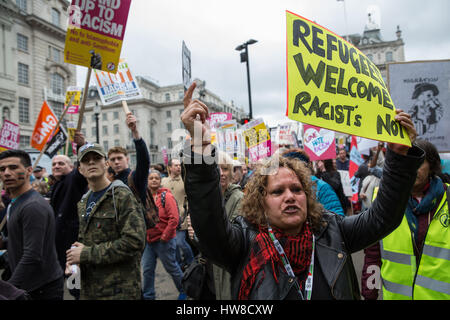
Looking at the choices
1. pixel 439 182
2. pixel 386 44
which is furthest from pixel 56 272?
pixel 386 44

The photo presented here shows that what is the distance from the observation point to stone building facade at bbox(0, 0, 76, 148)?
2798cm

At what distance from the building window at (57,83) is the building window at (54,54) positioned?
162cm

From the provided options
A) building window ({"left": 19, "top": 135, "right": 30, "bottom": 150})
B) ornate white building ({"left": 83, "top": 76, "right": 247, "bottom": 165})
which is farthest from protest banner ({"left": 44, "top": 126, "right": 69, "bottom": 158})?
ornate white building ({"left": 83, "top": 76, "right": 247, "bottom": 165})

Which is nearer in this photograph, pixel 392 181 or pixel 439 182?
pixel 392 181

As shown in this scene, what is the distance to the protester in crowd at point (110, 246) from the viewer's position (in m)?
2.65

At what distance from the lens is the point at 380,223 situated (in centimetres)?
169

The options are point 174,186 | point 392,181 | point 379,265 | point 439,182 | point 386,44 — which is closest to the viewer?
point 392,181

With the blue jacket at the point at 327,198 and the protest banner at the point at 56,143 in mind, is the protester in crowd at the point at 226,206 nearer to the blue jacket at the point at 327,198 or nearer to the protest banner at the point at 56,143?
the blue jacket at the point at 327,198

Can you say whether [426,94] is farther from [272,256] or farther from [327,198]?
[272,256]

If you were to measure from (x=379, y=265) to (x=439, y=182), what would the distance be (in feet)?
2.82

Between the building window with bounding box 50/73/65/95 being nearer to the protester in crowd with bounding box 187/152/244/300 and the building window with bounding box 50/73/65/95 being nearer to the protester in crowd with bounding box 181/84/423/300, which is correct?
the protester in crowd with bounding box 187/152/244/300

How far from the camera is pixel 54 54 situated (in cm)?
3312

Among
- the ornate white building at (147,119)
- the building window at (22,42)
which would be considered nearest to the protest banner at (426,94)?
the building window at (22,42)
